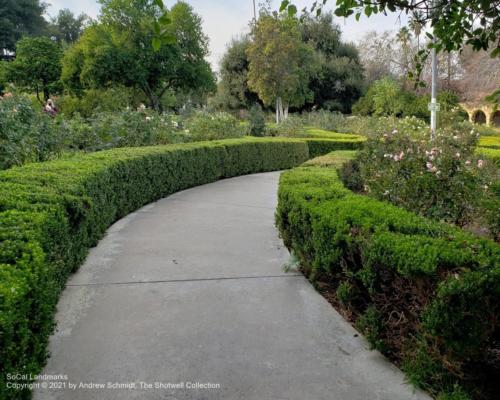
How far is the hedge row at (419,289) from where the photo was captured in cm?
231

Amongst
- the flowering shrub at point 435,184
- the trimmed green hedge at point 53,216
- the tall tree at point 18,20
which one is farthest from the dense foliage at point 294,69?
the tall tree at point 18,20

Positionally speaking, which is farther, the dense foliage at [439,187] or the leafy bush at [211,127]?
the leafy bush at [211,127]

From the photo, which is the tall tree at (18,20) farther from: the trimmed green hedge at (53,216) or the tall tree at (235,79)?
the trimmed green hedge at (53,216)

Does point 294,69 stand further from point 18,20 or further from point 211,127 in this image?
Result: point 18,20

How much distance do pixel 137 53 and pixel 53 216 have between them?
26082mm

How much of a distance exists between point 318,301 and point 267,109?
106 feet

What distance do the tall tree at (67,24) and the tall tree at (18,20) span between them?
3942mm

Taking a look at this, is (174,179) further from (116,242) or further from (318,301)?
(318,301)

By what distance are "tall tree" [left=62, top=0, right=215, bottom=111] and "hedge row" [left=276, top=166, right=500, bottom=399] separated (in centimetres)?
2550

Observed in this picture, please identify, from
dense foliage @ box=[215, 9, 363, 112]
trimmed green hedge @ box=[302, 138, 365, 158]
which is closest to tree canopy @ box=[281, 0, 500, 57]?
trimmed green hedge @ box=[302, 138, 365, 158]

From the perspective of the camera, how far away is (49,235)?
10.6 feet

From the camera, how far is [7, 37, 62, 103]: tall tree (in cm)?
3312

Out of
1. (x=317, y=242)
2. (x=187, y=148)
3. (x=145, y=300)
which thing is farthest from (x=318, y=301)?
A: (x=187, y=148)

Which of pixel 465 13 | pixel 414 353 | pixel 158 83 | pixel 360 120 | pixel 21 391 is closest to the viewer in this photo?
pixel 21 391
